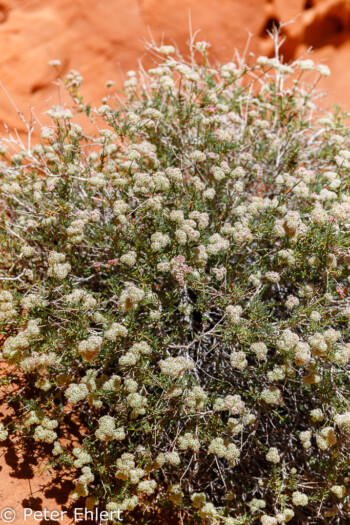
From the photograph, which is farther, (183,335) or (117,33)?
(117,33)

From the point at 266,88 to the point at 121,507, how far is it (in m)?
4.38

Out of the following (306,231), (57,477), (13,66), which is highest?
(13,66)

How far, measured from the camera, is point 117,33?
6383mm

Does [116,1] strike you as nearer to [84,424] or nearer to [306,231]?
[306,231]

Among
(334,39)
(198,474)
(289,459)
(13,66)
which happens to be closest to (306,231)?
(289,459)

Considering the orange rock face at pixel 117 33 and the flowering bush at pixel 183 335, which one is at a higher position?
the orange rock face at pixel 117 33

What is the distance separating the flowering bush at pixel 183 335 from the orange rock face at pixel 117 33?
7.86 ft

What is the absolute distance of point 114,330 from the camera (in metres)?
2.85

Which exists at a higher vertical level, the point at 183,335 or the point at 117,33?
the point at 117,33

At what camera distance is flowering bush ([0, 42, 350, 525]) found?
3008mm

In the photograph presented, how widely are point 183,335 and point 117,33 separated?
15.5 feet

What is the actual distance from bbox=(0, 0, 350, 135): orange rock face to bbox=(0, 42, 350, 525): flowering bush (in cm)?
240

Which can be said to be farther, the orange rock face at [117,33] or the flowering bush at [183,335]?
the orange rock face at [117,33]

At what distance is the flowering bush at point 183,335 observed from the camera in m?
3.01
